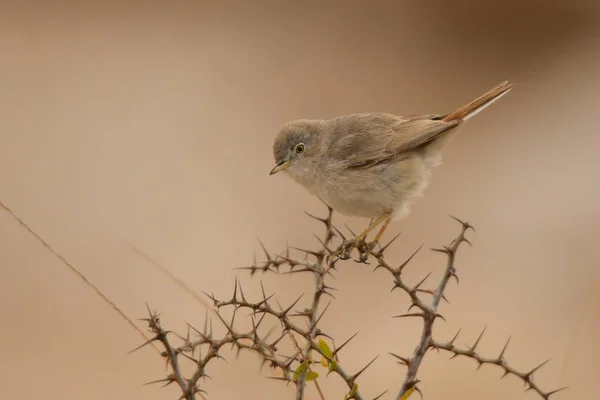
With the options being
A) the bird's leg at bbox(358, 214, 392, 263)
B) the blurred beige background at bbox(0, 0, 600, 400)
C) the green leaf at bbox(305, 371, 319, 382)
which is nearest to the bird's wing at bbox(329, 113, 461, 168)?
the bird's leg at bbox(358, 214, 392, 263)

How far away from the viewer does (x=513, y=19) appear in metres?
6.61

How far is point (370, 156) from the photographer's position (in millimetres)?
→ 2959

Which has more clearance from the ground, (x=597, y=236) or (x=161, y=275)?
(x=597, y=236)

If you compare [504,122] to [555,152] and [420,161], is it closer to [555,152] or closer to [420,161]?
[555,152]

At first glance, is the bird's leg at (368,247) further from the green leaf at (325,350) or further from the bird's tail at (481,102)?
the green leaf at (325,350)

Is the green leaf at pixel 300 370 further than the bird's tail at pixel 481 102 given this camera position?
No

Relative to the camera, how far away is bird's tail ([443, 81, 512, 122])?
281 cm

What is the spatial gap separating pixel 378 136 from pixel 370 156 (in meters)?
0.11

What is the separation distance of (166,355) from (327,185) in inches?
48.5

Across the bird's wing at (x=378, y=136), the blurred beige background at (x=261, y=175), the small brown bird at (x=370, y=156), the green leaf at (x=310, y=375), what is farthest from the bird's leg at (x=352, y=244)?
the blurred beige background at (x=261, y=175)

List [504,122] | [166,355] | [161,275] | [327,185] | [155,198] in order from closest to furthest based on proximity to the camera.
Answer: [166,355], [327,185], [161,275], [155,198], [504,122]

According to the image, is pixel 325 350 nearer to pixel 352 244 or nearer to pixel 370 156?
pixel 352 244

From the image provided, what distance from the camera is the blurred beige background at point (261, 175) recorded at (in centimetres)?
447

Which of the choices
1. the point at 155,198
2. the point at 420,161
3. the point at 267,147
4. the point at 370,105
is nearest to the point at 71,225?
the point at 155,198
